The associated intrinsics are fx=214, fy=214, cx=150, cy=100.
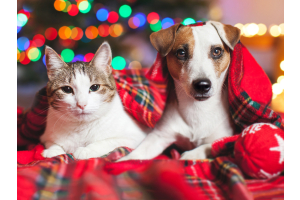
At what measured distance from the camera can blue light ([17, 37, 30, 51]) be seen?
7.69 ft

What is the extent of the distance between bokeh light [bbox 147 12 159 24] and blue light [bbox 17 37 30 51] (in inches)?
54.7

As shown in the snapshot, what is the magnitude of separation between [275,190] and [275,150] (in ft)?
0.41

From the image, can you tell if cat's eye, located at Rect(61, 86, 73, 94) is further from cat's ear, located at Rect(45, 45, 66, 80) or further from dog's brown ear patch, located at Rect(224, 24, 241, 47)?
dog's brown ear patch, located at Rect(224, 24, 241, 47)

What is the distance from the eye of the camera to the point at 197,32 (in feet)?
3.24

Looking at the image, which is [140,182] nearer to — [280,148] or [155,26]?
[280,148]

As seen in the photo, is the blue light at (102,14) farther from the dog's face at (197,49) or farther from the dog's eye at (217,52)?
the dog's eye at (217,52)

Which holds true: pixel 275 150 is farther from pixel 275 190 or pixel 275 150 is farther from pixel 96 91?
pixel 96 91

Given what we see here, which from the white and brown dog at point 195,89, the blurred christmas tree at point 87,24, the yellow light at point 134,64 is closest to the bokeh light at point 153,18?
the blurred christmas tree at point 87,24

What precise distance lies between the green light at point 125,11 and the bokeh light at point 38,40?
921 millimetres

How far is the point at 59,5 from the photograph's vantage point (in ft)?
7.43

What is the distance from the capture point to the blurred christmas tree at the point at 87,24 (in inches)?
90.7

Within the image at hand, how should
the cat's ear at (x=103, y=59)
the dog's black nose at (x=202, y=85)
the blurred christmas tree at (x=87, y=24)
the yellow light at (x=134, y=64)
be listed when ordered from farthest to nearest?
the yellow light at (x=134, y=64) < the blurred christmas tree at (x=87, y=24) < the cat's ear at (x=103, y=59) < the dog's black nose at (x=202, y=85)

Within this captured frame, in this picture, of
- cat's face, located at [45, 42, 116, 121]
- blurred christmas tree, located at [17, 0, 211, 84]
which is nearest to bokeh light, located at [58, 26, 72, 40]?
blurred christmas tree, located at [17, 0, 211, 84]

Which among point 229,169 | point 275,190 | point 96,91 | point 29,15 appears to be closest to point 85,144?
point 96,91
